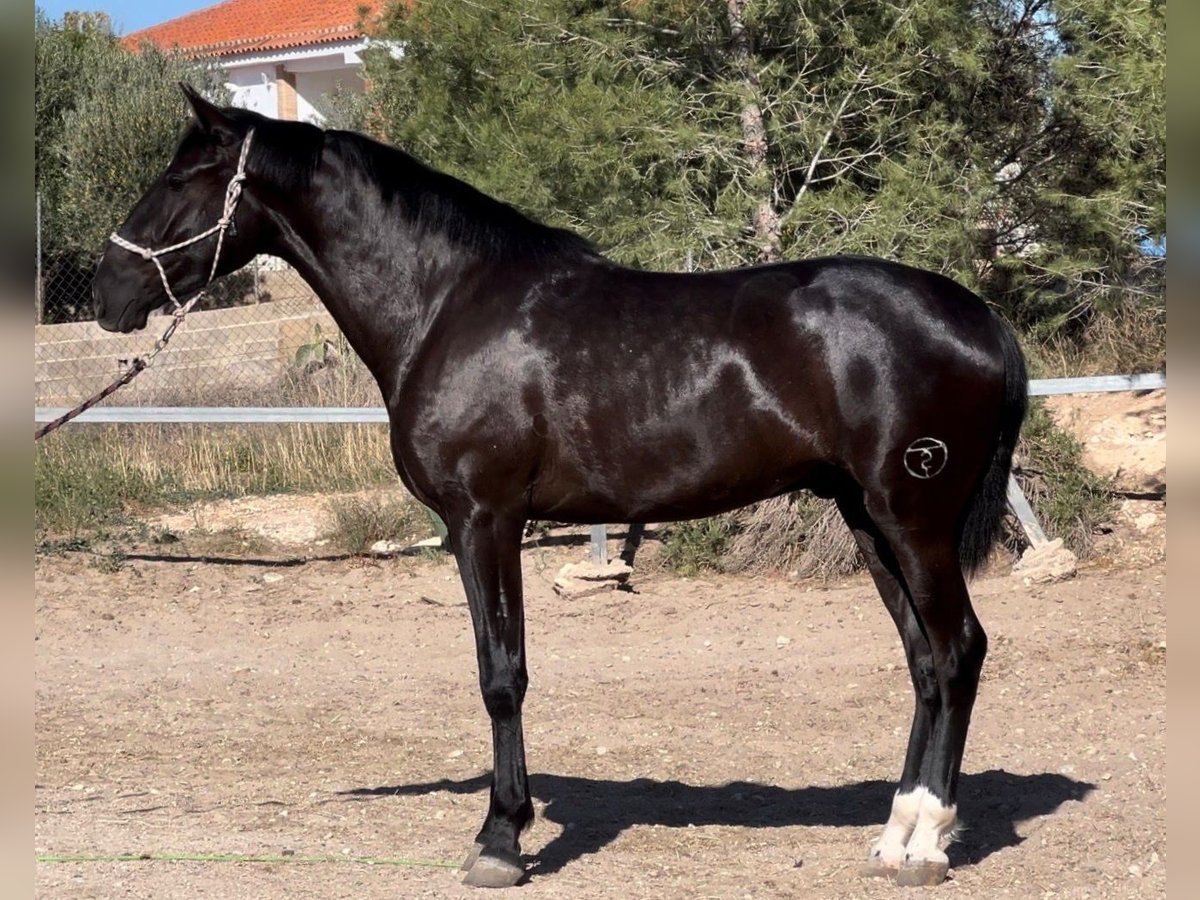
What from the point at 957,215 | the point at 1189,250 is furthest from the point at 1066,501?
the point at 1189,250

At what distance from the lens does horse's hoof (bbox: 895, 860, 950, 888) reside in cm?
450

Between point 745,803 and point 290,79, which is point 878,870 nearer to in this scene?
point 745,803

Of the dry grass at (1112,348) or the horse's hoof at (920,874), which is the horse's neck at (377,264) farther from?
the dry grass at (1112,348)

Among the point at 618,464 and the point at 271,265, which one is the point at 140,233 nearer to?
the point at 618,464

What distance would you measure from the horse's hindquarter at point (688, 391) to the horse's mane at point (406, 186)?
0.29 metres

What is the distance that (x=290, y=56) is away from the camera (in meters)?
26.6

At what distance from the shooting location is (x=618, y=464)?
461cm

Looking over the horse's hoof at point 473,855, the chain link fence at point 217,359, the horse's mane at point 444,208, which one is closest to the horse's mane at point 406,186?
the horse's mane at point 444,208

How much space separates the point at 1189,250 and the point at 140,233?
3.66m

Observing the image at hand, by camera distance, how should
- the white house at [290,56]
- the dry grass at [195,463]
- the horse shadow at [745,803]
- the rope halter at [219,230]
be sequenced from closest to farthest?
the rope halter at [219,230] → the horse shadow at [745,803] → the dry grass at [195,463] → the white house at [290,56]

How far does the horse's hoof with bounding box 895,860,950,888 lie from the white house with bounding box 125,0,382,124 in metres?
21.6

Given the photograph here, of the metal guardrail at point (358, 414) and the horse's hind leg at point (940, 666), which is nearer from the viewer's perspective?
the horse's hind leg at point (940, 666)

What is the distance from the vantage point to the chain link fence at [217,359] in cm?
1186

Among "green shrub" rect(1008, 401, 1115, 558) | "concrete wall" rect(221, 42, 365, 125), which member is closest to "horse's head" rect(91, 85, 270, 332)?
"green shrub" rect(1008, 401, 1115, 558)
